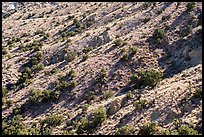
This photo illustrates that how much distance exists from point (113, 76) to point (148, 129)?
12.8 m

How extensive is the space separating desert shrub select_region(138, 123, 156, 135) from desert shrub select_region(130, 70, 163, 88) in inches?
307

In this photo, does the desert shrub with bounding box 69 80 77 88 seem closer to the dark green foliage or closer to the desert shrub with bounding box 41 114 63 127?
the desert shrub with bounding box 41 114 63 127

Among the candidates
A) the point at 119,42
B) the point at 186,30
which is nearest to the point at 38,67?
the point at 119,42

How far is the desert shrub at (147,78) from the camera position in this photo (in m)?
36.3

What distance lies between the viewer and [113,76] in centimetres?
4034

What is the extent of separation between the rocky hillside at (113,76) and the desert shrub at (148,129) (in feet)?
0.26

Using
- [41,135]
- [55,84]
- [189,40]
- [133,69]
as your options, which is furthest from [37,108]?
[189,40]

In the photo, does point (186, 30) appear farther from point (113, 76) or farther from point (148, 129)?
point (148, 129)

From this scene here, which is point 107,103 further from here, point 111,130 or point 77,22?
point 77,22

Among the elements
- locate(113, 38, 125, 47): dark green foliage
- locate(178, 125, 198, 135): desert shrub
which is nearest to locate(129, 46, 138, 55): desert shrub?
locate(113, 38, 125, 47): dark green foliage

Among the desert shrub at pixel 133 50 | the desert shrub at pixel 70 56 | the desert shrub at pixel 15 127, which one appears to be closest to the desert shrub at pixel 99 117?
the desert shrub at pixel 15 127

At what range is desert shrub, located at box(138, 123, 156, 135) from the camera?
2814 cm

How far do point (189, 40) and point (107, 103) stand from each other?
1241 centimetres

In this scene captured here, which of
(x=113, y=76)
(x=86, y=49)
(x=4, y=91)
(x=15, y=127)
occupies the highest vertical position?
(x=86, y=49)
